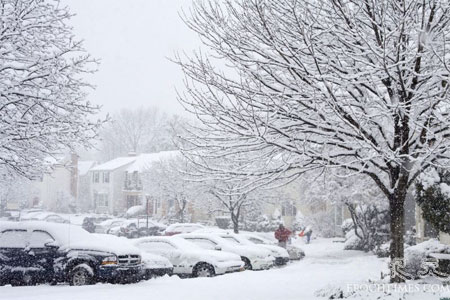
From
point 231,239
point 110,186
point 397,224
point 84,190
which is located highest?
point 110,186

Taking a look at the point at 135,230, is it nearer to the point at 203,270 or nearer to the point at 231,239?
the point at 231,239

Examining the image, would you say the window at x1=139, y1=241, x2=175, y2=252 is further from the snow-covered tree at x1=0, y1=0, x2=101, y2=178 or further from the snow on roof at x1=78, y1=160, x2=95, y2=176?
the snow on roof at x1=78, y1=160, x2=95, y2=176

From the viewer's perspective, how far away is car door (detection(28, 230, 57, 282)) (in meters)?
12.2

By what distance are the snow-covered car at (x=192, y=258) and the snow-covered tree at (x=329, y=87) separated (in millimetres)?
6293

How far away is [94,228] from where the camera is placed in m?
34.5

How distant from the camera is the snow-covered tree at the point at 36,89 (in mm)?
12148

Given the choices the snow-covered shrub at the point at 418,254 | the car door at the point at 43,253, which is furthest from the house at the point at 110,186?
the snow-covered shrub at the point at 418,254

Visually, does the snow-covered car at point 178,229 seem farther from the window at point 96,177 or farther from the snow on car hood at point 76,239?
the window at point 96,177

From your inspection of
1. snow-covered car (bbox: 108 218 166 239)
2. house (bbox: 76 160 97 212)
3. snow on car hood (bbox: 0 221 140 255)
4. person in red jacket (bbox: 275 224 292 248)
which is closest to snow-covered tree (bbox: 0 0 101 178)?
snow on car hood (bbox: 0 221 140 255)

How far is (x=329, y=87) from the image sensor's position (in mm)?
7332

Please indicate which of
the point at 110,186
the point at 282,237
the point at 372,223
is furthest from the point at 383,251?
the point at 110,186

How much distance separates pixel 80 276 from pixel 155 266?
2.17 metres

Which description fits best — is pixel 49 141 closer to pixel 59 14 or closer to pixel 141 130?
pixel 59 14

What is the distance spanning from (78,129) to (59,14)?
321 centimetres
